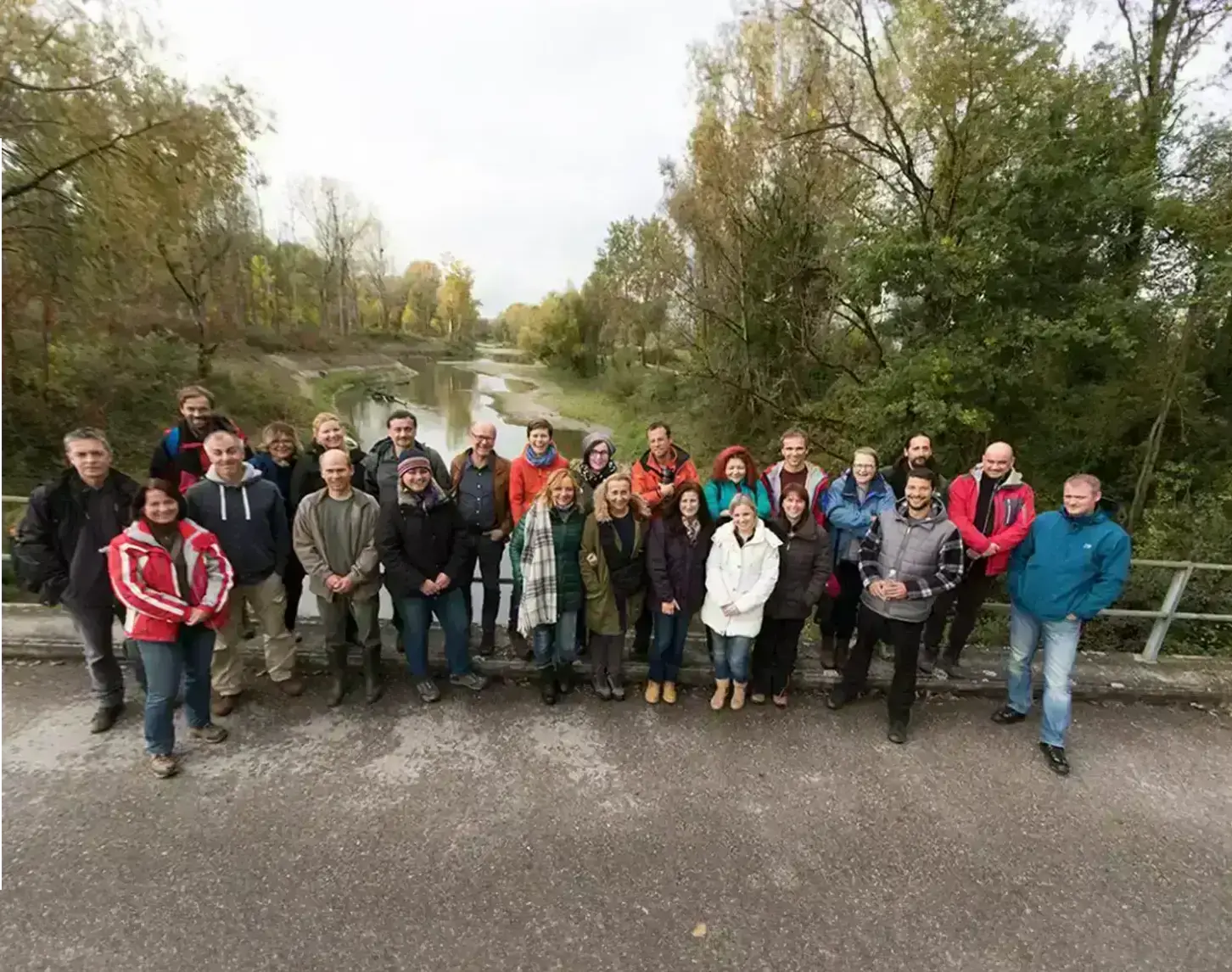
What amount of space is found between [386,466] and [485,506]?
80cm

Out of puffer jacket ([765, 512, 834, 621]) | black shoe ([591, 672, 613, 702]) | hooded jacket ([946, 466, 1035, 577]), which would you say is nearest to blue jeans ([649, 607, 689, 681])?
black shoe ([591, 672, 613, 702])

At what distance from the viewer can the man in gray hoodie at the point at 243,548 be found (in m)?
3.66

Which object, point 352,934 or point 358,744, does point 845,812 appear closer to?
point 352,934

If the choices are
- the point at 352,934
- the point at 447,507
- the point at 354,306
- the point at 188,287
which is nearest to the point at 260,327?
the point at 188,287

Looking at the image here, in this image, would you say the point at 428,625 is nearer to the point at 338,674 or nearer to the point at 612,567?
the point at 338,674

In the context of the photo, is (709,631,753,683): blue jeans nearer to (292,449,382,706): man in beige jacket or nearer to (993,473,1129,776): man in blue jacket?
(993,473,1129,776): man in blue jacket

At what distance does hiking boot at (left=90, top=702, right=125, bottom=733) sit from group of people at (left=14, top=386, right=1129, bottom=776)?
0.6 inches

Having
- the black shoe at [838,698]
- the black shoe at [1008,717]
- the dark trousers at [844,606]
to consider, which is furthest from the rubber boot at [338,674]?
the black shoe at [1008,717]

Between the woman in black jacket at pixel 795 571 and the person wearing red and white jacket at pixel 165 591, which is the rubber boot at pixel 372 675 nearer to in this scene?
the person wearing red and white jacket at pixel 165 591

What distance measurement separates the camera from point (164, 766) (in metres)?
3.32

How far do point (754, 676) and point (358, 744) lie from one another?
2.70 metres

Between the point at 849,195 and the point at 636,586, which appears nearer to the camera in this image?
the point at 636,586

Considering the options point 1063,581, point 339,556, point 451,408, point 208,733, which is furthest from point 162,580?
point 451,408

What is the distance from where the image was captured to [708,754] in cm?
371
